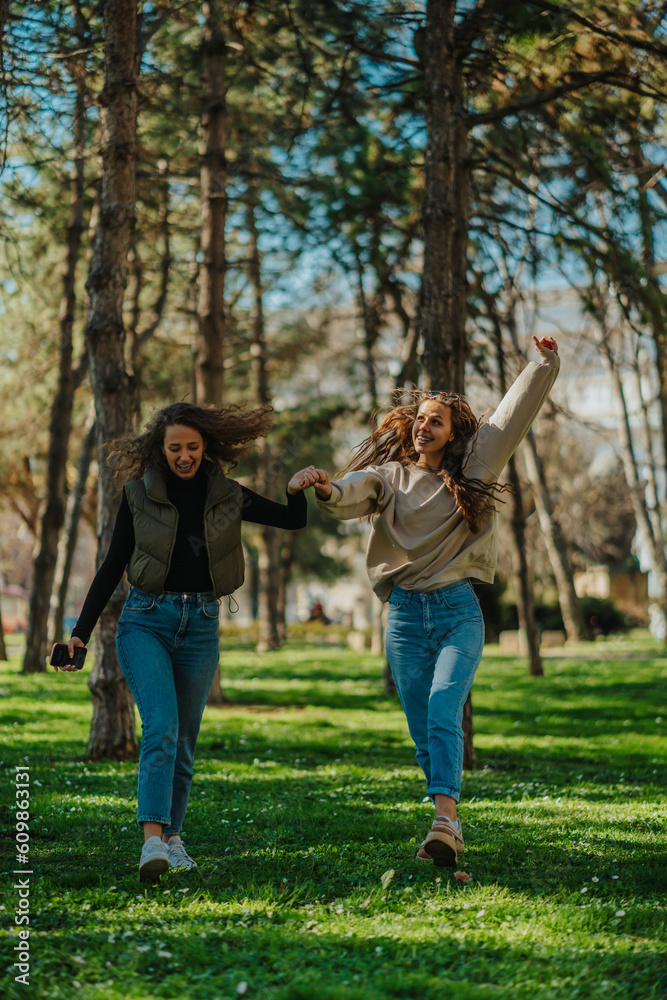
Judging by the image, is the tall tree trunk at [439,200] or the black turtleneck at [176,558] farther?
the tall tree trunk at [439,200]

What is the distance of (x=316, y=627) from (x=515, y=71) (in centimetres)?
2828

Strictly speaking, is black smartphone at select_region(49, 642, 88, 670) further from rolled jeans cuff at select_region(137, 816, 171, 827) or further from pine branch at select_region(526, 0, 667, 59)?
pine branch at select_region(526, 0, 667, 59)

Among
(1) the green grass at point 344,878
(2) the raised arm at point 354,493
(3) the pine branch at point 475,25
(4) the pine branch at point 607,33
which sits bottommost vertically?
(1) the green grass at point 344,878

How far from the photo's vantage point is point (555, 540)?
2028 cm

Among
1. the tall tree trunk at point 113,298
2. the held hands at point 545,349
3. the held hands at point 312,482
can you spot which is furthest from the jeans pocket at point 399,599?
the tall tree trunk at point 113,298

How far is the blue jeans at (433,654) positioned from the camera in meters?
4.42

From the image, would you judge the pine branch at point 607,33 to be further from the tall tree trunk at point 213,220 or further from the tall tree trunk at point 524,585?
the tall tree trunk at point 524,585

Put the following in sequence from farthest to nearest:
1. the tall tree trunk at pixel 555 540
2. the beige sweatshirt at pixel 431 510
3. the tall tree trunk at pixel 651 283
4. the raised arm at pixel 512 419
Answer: the tall tree trunk at pixel 555 540, the tall tree trunk at pixel 651 283, the raised arm at pixel 512 419, the beige sweatshirt at pixel 431 510

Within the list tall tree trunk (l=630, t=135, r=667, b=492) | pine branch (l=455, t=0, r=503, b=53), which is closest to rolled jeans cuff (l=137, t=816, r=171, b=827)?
pine branch (l=455, t=0, r=503, b=53)

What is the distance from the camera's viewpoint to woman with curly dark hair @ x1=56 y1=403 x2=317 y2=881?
420 centimetres

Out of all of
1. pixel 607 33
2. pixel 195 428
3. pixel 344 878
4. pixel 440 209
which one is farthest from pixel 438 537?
pixel 607 33

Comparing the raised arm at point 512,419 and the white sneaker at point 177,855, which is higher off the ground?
the raised arm at point 512,419

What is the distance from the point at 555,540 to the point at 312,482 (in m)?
16.5

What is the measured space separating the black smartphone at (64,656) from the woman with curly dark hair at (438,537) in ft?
4.26
